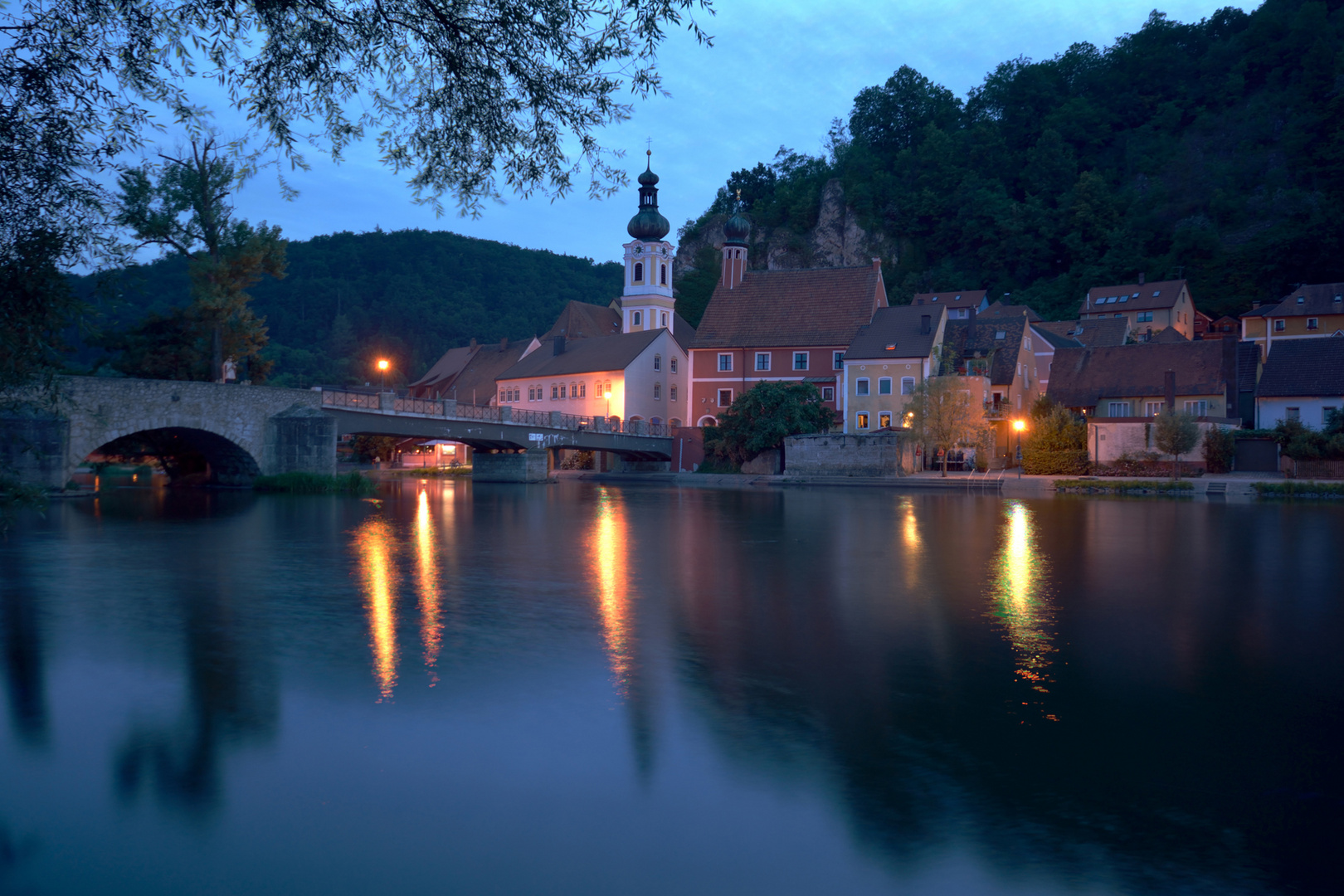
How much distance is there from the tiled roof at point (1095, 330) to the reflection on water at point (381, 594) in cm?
7081

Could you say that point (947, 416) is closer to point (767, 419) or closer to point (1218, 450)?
point (767, 419)

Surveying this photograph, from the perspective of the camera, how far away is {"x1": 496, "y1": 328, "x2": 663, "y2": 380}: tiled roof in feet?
248

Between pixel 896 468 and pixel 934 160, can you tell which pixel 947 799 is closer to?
pixel 896 468

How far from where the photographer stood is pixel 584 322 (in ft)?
333

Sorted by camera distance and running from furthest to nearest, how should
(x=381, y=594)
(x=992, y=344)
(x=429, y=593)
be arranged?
(x=992, y=344), (x=429, y=593), (x=381, y=594)

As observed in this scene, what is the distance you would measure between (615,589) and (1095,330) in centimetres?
Answer: 8278

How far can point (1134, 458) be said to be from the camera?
53344 millimetres

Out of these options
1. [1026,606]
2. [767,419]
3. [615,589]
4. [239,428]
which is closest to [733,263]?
[767,419]

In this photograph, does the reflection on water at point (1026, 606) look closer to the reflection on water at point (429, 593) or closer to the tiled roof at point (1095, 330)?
the reflection on water at point (429, 593)

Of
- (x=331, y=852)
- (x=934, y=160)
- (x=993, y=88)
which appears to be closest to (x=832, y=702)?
(x=331, y=852)

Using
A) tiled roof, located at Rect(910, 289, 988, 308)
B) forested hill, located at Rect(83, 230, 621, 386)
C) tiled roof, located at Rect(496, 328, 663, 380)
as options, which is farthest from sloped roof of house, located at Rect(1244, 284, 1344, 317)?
forested hill, located at Rect(83, 230, 621, 386)

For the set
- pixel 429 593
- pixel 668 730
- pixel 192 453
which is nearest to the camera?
pixel 668 730

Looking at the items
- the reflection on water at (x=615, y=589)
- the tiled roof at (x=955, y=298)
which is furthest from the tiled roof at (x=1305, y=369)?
the reflection on water at (x=615, y=589)

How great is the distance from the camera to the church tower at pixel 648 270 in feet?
299
